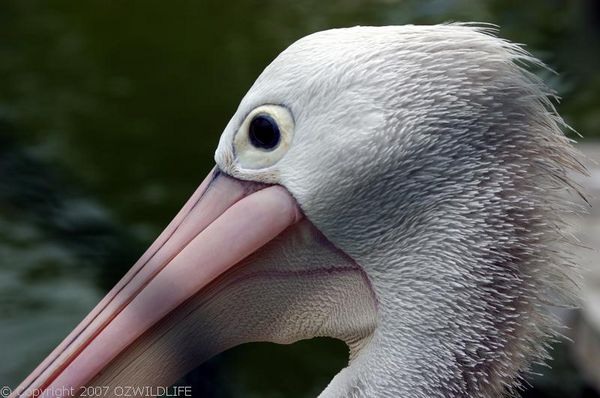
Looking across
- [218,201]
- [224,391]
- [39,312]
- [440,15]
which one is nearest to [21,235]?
[39,312]

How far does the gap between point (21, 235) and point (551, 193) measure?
196 centimetres

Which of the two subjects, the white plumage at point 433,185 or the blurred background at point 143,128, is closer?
the white plumage at point 433,185

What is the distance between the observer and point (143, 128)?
3.17 metres

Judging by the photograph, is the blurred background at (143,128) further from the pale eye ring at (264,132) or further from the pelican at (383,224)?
the pale eye ring at (264,132)

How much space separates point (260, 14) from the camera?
11.0 ft

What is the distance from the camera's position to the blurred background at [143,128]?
2682 millimetres

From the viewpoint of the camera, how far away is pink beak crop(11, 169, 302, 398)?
124 centimetres

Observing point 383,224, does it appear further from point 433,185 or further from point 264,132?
point 264,132

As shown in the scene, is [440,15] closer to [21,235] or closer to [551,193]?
[21,235]

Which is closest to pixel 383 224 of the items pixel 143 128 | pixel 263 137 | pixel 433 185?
pixel 433 185

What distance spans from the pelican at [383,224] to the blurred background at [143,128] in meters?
1.29

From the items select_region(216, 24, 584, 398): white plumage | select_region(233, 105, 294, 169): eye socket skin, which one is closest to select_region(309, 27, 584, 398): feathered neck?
select_region(216, 24, 584, 398): white plumage

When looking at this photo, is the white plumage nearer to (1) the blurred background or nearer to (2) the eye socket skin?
(2) the eye socket skin

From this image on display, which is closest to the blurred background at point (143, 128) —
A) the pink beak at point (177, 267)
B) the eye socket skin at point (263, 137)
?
the pink beak at point (177, 267)
